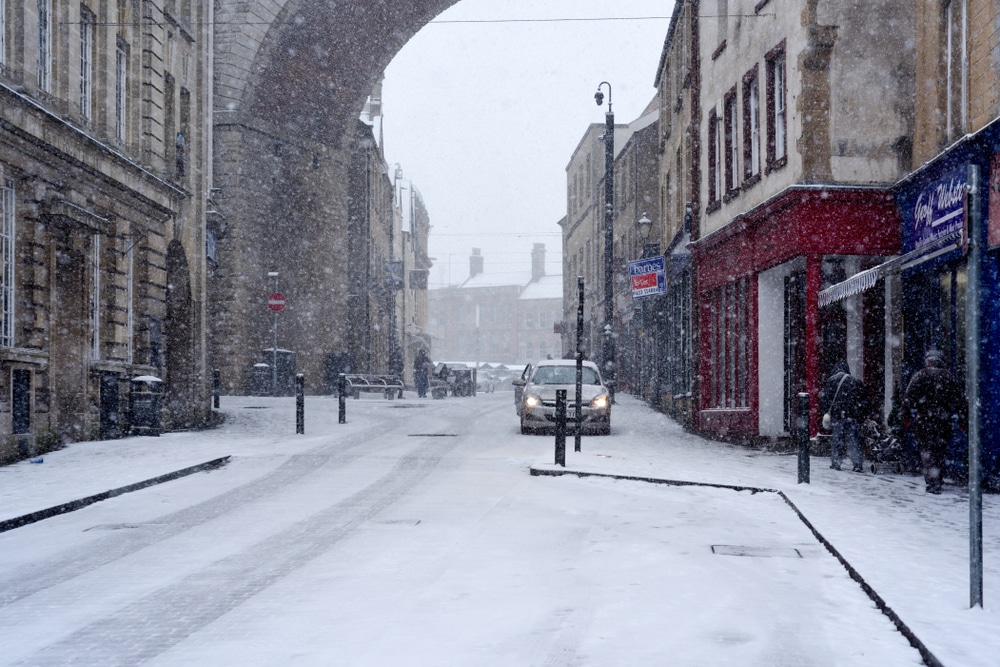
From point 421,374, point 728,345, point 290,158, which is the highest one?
point 290,158

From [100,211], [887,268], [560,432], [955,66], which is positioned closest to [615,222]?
[100,211]

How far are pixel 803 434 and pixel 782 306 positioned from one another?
6.79 m

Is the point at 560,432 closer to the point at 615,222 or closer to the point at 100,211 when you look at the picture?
the point at 100,211

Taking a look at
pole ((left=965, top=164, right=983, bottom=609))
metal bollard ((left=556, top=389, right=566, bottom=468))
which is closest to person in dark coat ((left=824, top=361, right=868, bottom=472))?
metal bollard ((left=556, top=389, right=566, bottom=468))

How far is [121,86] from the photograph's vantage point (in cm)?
2097

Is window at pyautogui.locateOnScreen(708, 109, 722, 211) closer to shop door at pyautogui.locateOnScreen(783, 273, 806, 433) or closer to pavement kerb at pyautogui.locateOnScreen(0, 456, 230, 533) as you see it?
shop door at pyautogui.locateOnScreen(783, 273, 806, 433)

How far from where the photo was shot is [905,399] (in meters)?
12.5

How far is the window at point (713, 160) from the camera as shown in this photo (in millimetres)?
22391

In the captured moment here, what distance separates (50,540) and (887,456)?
1024 cm

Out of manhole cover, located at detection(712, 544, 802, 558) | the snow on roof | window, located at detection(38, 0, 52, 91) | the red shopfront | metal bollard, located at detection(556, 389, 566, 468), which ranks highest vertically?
the snow on roof

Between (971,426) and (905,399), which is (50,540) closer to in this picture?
(971,426)

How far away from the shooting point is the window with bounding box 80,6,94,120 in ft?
62.5

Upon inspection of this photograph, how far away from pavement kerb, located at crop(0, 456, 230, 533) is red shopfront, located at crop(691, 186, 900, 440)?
8.83 m

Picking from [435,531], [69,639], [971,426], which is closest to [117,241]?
[435,531]
